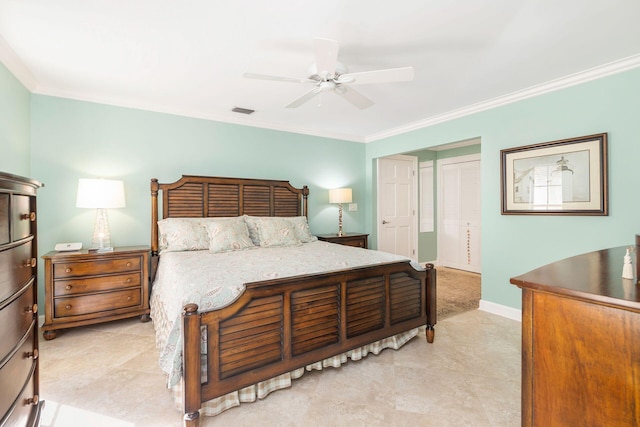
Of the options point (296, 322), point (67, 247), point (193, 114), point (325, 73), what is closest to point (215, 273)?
point (296, 322)

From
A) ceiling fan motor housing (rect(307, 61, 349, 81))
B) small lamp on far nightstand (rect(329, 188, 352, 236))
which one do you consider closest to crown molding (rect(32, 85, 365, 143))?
small lamp on far nightstand (rect(329, 188, 352, 236))

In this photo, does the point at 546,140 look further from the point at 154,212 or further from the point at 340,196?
the point at 154,212

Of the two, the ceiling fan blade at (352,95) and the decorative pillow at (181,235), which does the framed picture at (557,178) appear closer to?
the ceiling fan blade at (352,95)

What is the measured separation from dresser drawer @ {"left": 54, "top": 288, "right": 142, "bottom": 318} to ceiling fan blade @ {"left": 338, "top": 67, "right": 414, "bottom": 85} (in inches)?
114

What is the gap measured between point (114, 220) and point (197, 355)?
8.37 ft

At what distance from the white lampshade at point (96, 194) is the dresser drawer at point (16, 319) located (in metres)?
1.77

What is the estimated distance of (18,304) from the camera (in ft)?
4.30

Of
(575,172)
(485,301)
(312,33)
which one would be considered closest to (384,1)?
(312,33)

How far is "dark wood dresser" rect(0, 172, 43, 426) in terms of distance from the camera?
116cm

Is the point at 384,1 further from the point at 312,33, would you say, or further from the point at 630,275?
the point at 630,275

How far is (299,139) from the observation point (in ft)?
15.6

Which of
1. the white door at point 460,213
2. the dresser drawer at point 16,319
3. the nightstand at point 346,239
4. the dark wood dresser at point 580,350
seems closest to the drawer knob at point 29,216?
the dresser drawer at point 16,319

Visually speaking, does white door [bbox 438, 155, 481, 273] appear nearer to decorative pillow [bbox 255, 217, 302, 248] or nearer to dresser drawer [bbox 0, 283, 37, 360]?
decorative pillow [bbox 255, 217, 302, 248]

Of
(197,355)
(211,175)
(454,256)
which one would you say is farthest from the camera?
(454,256)
